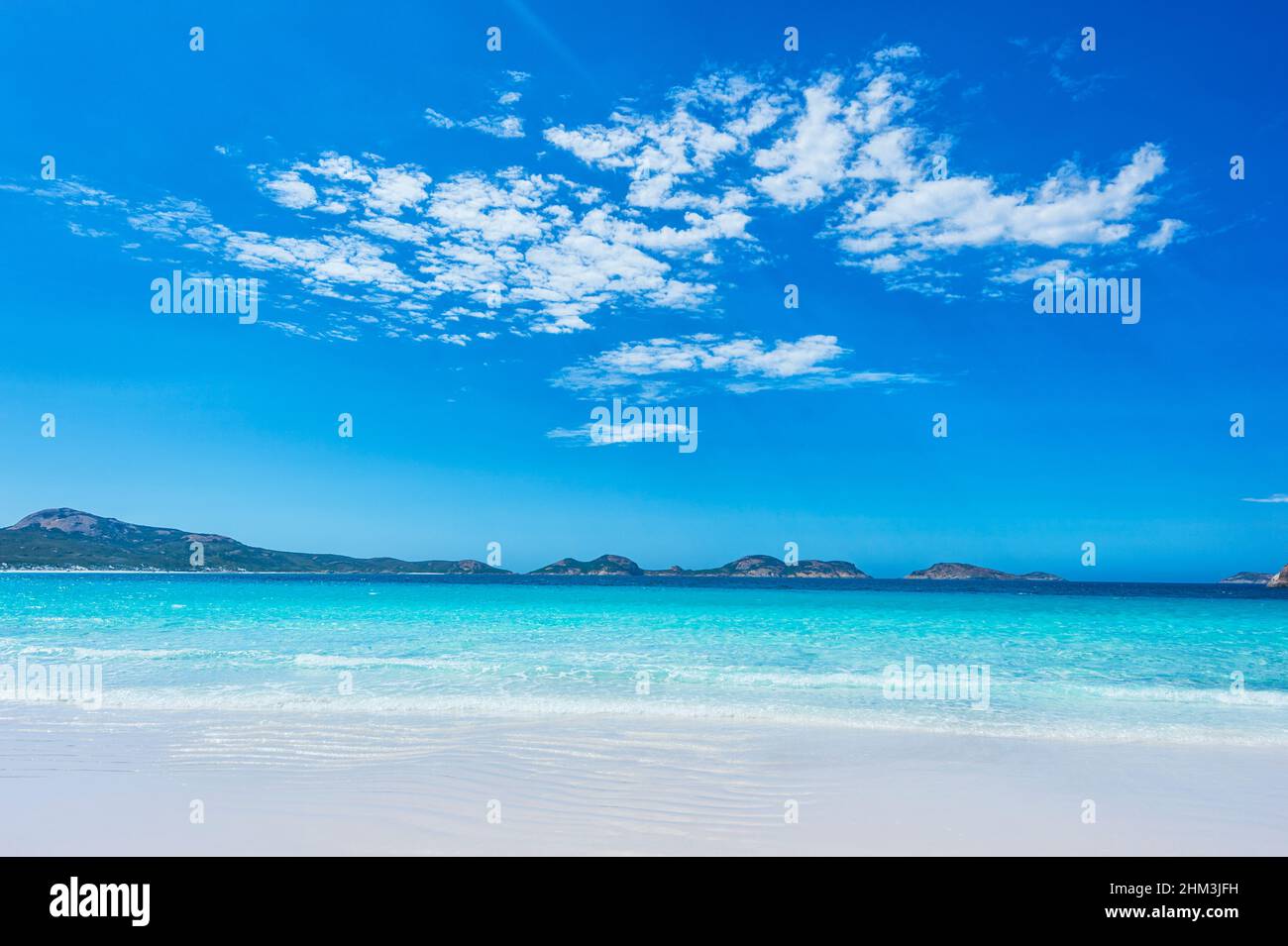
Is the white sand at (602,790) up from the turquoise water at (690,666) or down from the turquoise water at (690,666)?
up

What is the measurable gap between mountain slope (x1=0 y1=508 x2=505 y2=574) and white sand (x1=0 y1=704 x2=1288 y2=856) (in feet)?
332

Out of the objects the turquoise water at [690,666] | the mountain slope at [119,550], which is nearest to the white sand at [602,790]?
the turquoise water at [690,666]

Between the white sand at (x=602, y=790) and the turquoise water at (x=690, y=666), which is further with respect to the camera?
the turquoise water at (x=690, y=666)

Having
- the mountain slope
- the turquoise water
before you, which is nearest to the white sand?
the turquoise water

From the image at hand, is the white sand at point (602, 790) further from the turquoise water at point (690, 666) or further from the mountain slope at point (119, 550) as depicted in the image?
the mountain slope at point (119, 550)

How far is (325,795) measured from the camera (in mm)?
6309

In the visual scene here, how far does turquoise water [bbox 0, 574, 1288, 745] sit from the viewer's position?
1059 centimetres

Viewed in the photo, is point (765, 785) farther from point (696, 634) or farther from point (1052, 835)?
point (696, 634)

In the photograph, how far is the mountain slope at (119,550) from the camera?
333ft

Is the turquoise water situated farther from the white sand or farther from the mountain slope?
the mountain slope

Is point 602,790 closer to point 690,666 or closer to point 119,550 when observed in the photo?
point 690,666

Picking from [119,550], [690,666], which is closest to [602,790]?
[690,666]

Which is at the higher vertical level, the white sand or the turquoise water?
the white sand

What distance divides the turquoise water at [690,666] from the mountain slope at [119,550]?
8771cm
